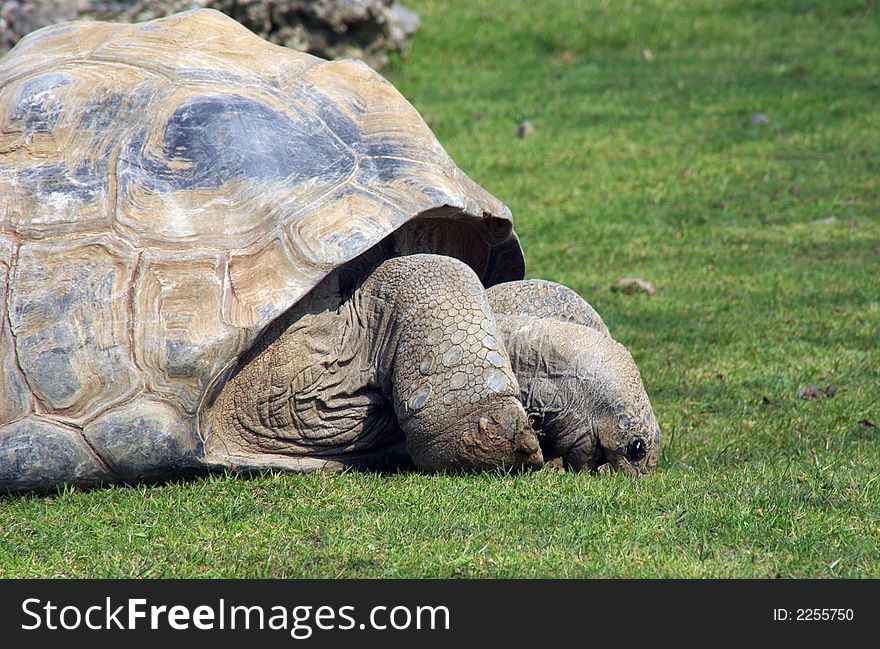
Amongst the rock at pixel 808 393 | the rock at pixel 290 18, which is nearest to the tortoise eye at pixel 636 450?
the rock at pixel 808 393

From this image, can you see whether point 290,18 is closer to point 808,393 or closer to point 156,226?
point 808,393

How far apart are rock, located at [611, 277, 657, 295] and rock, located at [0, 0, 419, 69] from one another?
191 inches

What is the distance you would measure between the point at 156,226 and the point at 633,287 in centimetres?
381

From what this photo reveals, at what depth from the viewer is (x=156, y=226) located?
4.03 metres

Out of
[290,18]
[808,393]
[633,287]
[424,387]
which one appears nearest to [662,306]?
[633,287]

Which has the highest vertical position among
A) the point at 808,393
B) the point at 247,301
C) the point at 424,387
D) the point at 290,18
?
the point at 247,301

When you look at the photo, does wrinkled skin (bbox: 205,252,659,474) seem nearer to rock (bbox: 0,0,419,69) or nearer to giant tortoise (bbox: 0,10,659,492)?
giant tortoise (bbox: 0,10,659,492)

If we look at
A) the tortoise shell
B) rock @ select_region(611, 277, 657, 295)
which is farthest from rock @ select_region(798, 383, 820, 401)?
the tortoise shell

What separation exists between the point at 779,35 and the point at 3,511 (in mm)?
10680

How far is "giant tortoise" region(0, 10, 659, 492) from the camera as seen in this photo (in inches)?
156

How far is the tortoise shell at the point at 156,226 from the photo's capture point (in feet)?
13.0

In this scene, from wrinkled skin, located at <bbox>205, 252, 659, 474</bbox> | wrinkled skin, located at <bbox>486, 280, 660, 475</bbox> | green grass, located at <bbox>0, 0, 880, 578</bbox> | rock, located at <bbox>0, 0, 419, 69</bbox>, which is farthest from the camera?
rock, located at <bbox>0, 0, 419, 69</bbox>
